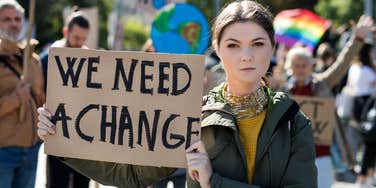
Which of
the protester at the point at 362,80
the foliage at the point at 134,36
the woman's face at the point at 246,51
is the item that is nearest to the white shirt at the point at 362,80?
the protester at the point at 362,80

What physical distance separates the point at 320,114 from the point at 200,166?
3.85 m

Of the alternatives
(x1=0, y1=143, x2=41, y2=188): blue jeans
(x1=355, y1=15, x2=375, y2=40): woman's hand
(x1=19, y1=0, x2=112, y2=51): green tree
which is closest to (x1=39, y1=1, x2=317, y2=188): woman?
(x1=0, y1=143, x2=41, y2=188): blue jeans

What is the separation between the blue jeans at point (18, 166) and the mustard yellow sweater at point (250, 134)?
3.06 m

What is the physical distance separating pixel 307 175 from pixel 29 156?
337 cm

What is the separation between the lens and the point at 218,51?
276 cm

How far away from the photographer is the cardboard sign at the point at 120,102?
2816 millimetres

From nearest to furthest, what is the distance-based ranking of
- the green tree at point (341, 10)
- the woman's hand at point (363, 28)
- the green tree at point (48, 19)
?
the woman's hand at point (363, 28)
the green tree at point (341, 10)
the green tree at point (48, 19)

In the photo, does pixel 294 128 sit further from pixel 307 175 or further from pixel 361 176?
pixel 361 176

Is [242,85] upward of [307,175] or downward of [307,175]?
upward

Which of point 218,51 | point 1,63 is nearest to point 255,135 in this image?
point 218,51

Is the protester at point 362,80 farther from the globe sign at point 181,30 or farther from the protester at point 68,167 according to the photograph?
the protester at point 68,167

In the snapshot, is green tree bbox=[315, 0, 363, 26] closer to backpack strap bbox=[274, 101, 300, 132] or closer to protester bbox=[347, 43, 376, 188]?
protester bbox=[347, 43, 376, 188]

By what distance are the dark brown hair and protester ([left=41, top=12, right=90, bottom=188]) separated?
3.13m

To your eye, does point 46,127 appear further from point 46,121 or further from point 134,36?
point 134,36
